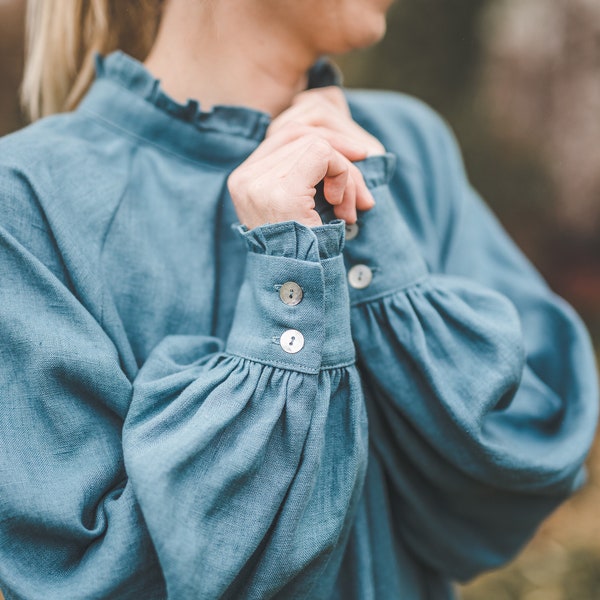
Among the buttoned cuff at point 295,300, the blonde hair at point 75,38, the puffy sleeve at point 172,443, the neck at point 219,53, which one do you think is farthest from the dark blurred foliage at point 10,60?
the buttoned cuff at point 295,300

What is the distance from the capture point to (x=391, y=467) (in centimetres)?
110

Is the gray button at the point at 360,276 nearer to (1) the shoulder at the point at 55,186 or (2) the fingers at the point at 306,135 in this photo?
(2) the fingers at the point at 306,135

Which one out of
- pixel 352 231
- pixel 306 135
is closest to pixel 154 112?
pixel 306 135

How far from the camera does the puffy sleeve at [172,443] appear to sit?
0.85 metres

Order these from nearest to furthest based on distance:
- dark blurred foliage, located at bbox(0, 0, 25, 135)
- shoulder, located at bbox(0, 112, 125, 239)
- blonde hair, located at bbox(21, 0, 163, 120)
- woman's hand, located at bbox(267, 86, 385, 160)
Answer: shoulder, located at bbox(0, 112, 125, 239), woman's hand, located at bbox(267, 86, 385, 160), blonde hair, located at bbox(21, 0, 163, 120), dark blurred foliage, located at bbox(0, 0, 25, 135)

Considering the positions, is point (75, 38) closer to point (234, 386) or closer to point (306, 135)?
point (306, 135)

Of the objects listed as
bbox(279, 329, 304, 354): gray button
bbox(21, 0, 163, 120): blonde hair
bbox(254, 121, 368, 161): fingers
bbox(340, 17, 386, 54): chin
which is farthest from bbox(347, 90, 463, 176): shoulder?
bbox(279, 329, 304, 354): gray button

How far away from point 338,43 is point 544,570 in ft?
8.30

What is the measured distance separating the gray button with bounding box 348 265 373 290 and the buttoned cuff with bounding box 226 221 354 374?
102mm

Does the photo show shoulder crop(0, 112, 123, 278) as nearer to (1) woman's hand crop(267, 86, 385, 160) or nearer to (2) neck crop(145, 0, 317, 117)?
(2) neck crop(145, 0, 317, 117)

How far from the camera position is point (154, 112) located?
3.59 feet

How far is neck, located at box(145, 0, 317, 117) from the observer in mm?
1136

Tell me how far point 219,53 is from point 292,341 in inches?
21.9

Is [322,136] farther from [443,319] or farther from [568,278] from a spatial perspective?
[568,278]
